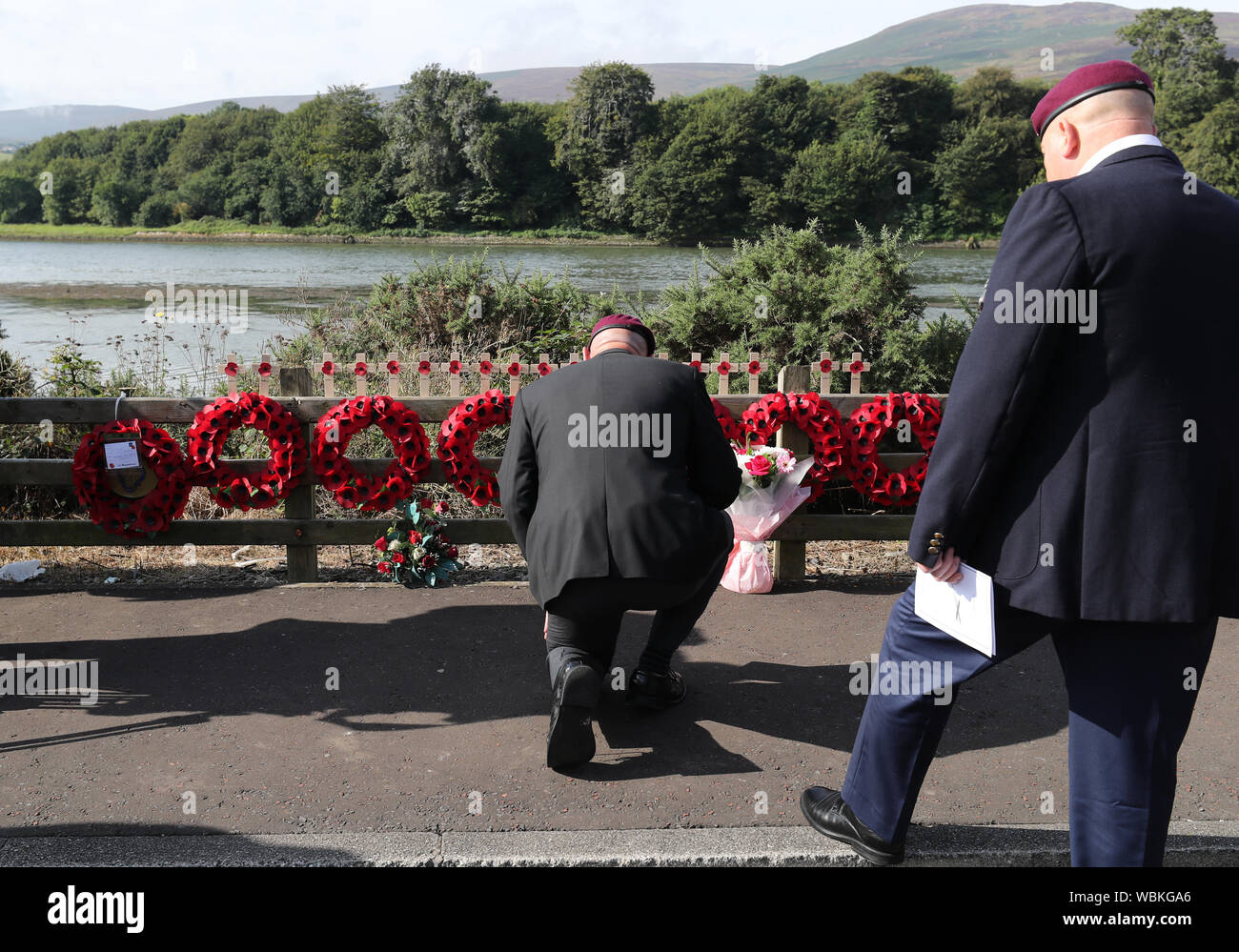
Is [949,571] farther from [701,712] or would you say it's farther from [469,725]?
[469,725]

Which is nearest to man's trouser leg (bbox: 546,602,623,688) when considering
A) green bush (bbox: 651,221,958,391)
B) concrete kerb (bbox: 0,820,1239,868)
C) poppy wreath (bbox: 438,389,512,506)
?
concrete kerb (bbox: 0,820,1239,868)

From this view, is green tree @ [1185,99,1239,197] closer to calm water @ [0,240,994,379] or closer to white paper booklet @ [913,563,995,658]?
calm water @ [0,240,994,379]

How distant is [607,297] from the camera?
40.2 ft

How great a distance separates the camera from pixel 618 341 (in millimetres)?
3998

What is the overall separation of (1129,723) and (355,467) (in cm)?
466

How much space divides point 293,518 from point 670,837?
3.64 m

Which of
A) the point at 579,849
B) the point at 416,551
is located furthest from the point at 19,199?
the point at 579,849

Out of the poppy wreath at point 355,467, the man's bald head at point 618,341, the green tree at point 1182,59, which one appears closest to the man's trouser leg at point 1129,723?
the man's bald head at point 618,341

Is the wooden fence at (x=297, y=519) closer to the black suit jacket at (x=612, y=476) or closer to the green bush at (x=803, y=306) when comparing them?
the black suit jacket at (x=612, y=476)

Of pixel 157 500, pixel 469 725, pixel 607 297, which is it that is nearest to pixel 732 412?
pixel 469 725

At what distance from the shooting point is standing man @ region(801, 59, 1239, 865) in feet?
7.73

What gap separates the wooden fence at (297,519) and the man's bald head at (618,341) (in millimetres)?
2239
